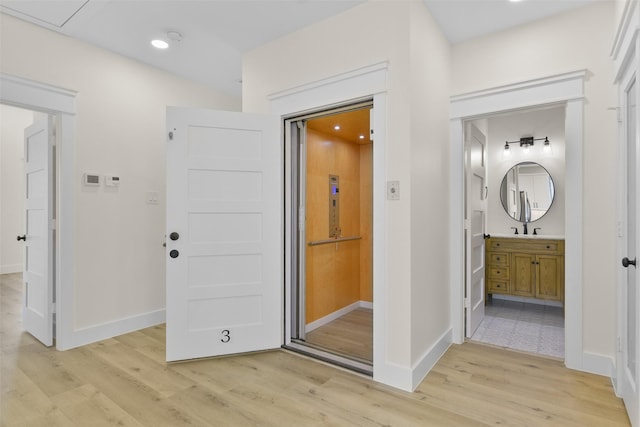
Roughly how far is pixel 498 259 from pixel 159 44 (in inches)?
181

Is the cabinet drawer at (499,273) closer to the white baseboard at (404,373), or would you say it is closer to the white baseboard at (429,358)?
the white baseboard at (429,358)

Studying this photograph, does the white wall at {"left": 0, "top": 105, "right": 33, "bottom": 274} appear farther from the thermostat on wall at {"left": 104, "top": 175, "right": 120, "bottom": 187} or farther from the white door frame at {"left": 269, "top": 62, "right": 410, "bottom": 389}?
the white door frame at {"left": 269, "top": 62, "right": 410, "bottom": 389}

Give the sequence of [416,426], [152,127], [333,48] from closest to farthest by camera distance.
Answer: [416,426], [333,48], [152,127]

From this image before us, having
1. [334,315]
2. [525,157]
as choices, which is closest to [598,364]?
[334,315]

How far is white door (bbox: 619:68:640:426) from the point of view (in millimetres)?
1855

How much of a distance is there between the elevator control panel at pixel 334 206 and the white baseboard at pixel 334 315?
3.01ft

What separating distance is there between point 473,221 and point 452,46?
1.67m

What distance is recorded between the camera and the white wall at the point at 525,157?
4363 mm

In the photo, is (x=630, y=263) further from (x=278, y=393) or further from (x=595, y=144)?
(x=278, y=393)

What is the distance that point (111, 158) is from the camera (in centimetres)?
324

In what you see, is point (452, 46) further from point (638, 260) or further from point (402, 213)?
point (638, 260)

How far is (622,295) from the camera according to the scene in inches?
82.7

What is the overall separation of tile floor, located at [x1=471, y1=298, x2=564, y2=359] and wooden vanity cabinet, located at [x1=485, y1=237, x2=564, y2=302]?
227 mm

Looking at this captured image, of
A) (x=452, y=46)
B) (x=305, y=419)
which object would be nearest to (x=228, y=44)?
(x=452, y=46)
